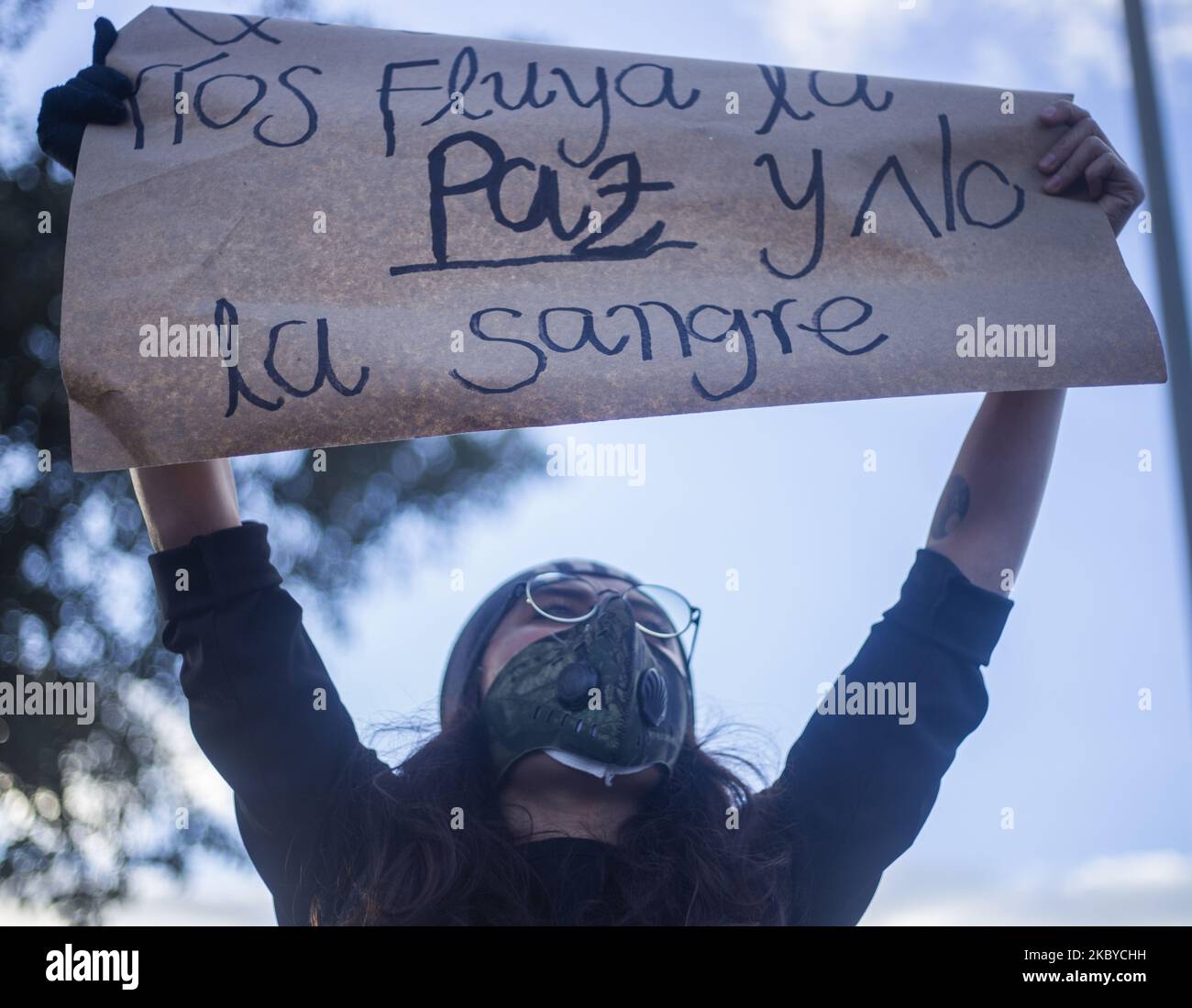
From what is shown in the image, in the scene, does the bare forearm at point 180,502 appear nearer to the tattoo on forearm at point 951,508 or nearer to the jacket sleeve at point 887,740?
the jacket sleeve at point 887,740

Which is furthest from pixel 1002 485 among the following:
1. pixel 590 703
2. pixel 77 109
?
pixel 77 109

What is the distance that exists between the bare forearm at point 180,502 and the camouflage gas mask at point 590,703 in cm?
60

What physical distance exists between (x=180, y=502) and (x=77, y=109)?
635 millimetres

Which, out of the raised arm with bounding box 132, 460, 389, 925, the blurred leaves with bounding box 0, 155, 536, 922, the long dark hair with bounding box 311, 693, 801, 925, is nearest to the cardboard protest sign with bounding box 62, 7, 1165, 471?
the raised arm with bounding box 132, 460, 389, 925

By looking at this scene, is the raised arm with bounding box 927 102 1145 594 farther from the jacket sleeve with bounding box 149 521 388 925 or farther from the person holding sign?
the jacket sleeve with bounding box 149 521 388 925

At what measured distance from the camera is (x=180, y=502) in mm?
1924

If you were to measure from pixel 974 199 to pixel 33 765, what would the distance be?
13.7 ft

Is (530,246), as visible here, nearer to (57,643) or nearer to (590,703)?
(590,703)

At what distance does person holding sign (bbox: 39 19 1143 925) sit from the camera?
6.25 ft

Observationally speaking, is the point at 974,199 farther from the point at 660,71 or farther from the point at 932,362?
the point at 660,71

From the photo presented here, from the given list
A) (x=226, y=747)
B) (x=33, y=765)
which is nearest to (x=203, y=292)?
(x=226, y=747)

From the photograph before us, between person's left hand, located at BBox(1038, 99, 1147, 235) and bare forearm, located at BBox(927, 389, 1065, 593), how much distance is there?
0.35 metres

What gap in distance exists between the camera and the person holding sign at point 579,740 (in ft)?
6.25

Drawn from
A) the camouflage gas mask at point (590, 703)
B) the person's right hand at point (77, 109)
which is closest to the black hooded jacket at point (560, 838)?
the camouflage gas mask at point (590, 703)
